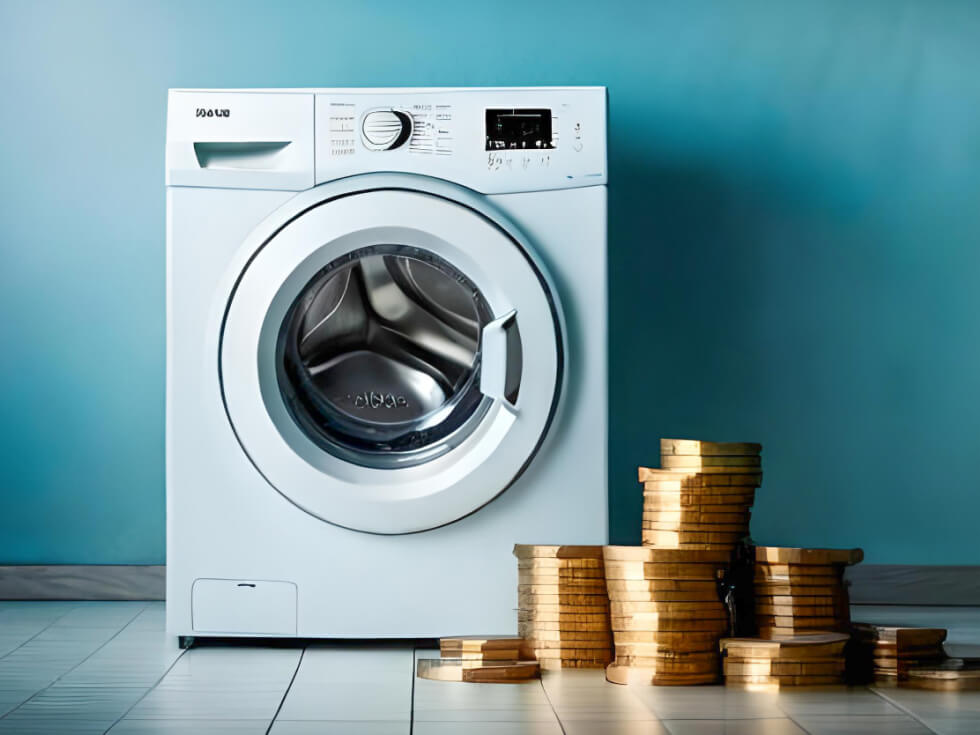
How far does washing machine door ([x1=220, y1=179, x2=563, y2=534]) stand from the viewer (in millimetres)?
1906

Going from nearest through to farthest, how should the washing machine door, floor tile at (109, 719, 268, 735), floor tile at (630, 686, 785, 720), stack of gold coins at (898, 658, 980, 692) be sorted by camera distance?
1. floor tile at (109, 719, 268, 735)
2. floor tile at (630, 686, 785, 720)
3. stack of gold coins at (898, 658, 980, 692)
4. the washing machine door

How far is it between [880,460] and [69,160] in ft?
6.55

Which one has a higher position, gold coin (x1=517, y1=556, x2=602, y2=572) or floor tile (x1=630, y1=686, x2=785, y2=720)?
gold coin (x1=517, y1=556, x2=602, y2=572)

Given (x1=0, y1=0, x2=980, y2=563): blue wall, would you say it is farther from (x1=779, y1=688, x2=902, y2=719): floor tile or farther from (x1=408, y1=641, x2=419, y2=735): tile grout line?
(x1=779, y1=688, x2=902, y2=719): floor tile

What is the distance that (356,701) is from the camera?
1.58 meters

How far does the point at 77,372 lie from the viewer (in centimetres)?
258

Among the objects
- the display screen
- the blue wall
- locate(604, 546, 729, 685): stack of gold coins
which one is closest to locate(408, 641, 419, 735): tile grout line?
locate(604, 546, 729, 685): stack of gold coins

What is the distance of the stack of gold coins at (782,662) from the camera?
5.54 ft

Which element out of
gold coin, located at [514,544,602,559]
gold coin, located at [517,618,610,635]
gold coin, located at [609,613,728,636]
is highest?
gold coin, located at [514,544,602,559]

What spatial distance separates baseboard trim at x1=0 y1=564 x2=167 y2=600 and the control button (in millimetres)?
1150

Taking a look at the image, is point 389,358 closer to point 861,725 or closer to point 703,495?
point 703,495

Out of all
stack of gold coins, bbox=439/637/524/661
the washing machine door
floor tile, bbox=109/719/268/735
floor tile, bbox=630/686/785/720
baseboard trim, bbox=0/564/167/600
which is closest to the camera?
floor tile, bbox=109/719/268/735

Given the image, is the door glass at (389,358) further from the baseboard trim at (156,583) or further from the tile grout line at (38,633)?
the baseboard trim at (156,583)

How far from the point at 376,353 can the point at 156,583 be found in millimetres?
922
